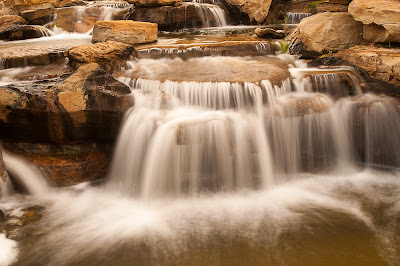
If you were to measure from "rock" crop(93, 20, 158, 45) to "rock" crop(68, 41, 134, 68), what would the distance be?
1404mm

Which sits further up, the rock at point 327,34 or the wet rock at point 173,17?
the wet rock at point 173,17

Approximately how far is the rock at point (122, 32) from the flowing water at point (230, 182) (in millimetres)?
2036

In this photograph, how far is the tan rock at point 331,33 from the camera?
23.3 feet

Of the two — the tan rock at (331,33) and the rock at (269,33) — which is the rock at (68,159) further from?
the rock at (269,33)

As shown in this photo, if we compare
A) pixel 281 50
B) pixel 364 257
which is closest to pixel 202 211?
pixel 364 257

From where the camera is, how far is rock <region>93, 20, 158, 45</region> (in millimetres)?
8250

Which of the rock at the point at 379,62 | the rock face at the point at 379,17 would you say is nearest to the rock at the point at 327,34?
the rock face at the point at 379,17

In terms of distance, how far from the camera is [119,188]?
523 centimetres

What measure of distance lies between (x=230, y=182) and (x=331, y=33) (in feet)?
15.1

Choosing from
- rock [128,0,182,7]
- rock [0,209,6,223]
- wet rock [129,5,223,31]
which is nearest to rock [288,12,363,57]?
wet rock [129,5,223,31]

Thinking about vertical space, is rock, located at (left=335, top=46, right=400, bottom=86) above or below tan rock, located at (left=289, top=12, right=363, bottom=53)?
below

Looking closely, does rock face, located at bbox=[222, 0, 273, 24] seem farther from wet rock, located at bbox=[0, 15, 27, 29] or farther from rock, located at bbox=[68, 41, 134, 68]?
wet rock, located at bbox=[0, 15, 27, 29]

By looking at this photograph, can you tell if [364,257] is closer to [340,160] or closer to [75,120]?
[340,160]

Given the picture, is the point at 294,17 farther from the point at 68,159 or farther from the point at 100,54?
the point at 68,159
